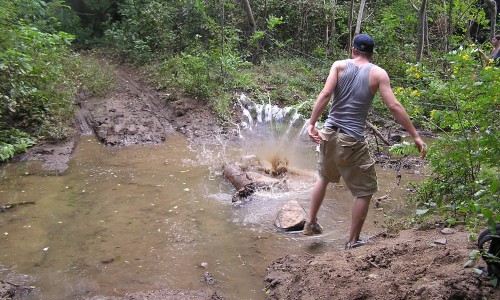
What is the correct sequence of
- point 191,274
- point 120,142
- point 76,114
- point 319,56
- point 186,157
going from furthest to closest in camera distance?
1. point 319,56
2. point 76,114
3. point 120,142
4. point 186,157
5. point 191,274

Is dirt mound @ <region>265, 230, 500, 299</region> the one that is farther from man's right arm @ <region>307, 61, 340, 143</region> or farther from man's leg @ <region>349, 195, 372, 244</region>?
man's right arm @ <region>307, 61, 340, 143</region>

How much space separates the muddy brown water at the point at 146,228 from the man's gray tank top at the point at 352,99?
1353mm

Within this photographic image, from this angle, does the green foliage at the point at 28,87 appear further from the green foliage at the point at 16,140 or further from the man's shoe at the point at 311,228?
the man's shoe at the point at 311,228

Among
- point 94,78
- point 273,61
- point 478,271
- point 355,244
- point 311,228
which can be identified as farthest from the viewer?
point 273,61

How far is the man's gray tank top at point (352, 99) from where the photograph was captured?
4.05 metres

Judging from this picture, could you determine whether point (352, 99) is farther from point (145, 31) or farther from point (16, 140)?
point (145, 31)

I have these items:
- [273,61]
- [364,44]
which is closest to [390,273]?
[364,44]

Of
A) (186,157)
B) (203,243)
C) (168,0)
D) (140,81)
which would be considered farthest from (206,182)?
(168,0)

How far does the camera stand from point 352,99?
4.11 m

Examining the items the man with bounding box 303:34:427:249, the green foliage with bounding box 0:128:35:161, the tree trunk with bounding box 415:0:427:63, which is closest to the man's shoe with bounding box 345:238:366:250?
the man with bounding box 303:34:427:249

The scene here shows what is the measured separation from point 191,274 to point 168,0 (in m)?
13.1

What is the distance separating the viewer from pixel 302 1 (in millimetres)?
13812

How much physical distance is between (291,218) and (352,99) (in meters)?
1.71

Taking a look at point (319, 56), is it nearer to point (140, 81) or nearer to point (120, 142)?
point (140, 81)
